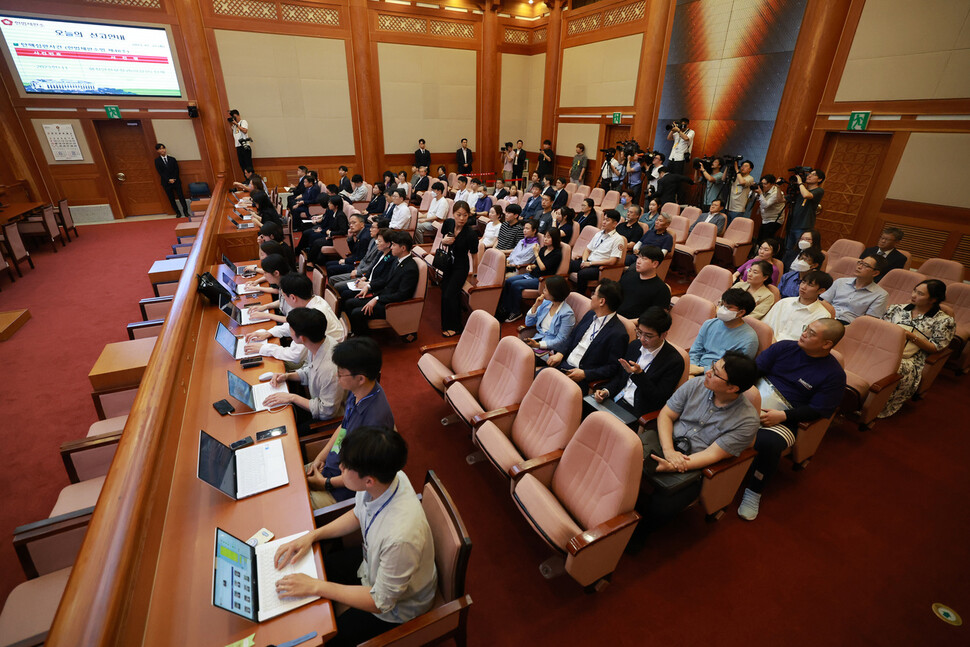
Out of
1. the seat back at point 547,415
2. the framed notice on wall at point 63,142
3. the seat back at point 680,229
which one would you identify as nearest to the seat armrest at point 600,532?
the seat back at point 547,415

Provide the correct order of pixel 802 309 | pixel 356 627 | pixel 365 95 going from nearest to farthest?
pixel 356 627 < pixel 802 309 < pixel 365 95

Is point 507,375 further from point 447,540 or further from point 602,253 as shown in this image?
point 602,253

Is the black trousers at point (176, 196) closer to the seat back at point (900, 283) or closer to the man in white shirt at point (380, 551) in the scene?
the man in white shirt at point (380, 551)

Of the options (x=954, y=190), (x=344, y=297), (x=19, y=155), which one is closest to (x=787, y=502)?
(x=344, y=297)

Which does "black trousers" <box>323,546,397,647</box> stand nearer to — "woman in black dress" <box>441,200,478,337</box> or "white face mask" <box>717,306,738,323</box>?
"white face mask" <box>717,306,738,323</box>

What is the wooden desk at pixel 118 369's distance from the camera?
9.05 feet

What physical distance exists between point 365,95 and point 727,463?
1187 cm

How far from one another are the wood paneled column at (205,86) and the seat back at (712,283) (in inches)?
393

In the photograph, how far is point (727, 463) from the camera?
2.38 m

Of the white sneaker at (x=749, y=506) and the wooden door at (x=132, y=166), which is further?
the wooden door at (x=132, y=166)

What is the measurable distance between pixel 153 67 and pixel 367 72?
458 centimetres

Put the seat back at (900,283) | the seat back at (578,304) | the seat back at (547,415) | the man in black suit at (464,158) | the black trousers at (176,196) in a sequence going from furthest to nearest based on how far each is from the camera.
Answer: the man in black suit at (464,158)
the black trousers at (176,196)
the seat back at (900,283)
the seat back at (578,304)
the seat back at (547,415)

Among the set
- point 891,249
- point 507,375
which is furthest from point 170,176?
point 891,249

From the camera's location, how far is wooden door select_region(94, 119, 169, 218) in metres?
9.52
